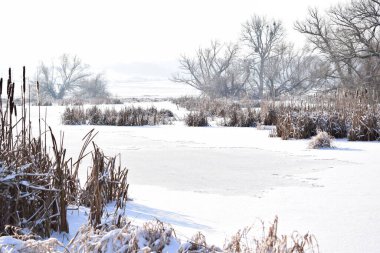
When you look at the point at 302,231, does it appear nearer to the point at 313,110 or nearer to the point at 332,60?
the point at 313,110

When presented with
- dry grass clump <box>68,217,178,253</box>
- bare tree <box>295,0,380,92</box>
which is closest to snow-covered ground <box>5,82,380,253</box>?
dry grass clump <box>68,217,178,253</box>

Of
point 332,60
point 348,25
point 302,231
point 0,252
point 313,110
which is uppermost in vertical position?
point 348,25

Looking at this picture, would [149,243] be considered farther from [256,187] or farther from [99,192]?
[256,187]

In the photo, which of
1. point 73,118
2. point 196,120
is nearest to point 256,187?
point 196,120

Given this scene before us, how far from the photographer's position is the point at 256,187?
198 inches

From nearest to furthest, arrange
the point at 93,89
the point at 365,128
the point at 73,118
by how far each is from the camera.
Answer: the point at 365,128 < the point at 73,118 < the point at 93,89

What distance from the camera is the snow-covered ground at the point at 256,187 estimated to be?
3410 mm

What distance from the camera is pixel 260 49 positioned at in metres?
49.2

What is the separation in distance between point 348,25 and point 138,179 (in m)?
24.0

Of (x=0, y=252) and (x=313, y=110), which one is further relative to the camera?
(x=313, y=110)

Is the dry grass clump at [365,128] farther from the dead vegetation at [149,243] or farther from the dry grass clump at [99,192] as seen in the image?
the dead vegetation at [149,243]

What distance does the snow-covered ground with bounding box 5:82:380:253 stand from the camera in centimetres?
341

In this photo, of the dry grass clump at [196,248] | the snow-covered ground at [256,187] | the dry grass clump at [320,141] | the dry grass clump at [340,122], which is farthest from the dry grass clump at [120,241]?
the dry grass clump at [340,122]

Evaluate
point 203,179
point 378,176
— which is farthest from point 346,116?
point 203,179
